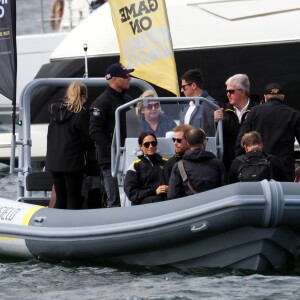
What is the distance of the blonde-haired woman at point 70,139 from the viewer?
12648mm

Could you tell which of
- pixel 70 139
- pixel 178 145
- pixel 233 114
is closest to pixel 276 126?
pixel 233 114

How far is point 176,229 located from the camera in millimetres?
11148

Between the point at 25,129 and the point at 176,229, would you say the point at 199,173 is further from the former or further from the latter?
the point at 25,129

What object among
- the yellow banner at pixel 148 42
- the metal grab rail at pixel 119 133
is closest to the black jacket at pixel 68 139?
the metal grab rail at pixel 119 133

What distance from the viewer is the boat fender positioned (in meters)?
11.0

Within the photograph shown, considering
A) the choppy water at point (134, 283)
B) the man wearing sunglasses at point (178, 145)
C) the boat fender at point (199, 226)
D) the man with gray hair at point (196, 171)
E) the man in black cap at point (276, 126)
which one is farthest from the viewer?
the man in black cap at point (276, 126)

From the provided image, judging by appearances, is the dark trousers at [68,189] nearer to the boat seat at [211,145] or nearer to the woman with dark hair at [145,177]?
the woman with dark hair at [145,177]

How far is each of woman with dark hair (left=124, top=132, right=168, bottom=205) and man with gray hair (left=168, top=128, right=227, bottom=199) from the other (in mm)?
373

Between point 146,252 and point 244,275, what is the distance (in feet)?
2.78

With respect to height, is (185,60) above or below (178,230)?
above

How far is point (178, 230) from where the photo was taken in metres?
11.1

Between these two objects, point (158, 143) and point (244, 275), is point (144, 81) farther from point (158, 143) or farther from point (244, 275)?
point (244, 275)

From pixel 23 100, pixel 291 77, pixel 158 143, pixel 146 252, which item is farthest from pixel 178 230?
pixel 291 77

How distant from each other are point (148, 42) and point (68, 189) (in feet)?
5.01
